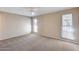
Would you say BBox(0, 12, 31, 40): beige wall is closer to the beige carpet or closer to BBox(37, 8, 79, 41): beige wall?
the beige carpet

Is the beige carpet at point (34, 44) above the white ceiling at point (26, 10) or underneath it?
underneath

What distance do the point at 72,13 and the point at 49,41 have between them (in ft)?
2.26

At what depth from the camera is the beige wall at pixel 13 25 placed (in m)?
1.81

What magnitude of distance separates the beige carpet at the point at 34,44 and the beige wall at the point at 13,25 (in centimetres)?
11

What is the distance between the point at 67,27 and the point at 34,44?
724mm

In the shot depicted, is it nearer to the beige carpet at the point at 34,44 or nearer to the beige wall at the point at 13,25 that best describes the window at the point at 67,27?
the beige carpet at the point at 34,44

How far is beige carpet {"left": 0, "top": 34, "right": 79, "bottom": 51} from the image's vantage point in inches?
70.7

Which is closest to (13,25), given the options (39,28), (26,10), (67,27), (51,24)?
(26,10)

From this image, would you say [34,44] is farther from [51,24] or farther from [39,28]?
[51,24]

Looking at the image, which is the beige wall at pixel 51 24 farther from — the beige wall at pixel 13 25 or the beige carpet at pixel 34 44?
the beige wall at pixel 13 25

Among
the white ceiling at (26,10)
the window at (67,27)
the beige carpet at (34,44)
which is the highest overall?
the white ceiling at (26,10)

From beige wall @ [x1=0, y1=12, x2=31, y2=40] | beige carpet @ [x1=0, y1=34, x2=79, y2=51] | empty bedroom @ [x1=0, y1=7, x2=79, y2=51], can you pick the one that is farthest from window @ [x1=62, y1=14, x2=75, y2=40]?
beige wall @ [x1=0, y1=12, x2=31, y2=40]

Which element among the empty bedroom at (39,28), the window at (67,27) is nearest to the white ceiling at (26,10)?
the empty bedroom at (39,28)
